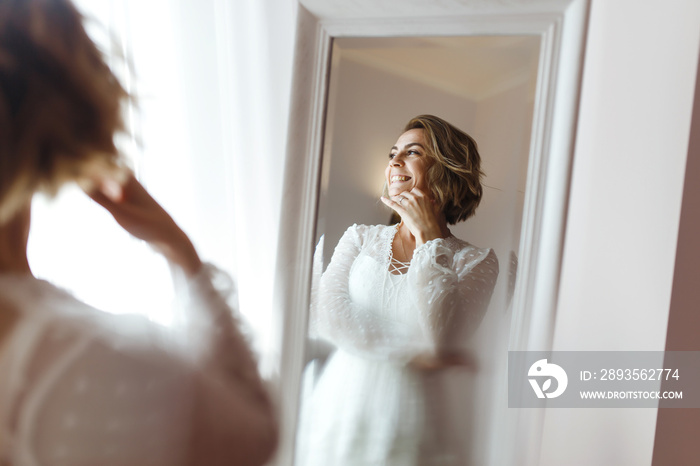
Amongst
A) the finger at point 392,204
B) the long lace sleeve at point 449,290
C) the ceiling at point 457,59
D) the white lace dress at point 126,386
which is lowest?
the white lace dress at point 126,386

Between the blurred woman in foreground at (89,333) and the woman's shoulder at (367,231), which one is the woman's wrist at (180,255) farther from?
the woman's shoulder at (367,231)

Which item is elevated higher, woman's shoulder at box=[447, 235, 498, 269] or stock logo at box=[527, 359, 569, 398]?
woman's shoulder at box=[447, 235, 498, 269]

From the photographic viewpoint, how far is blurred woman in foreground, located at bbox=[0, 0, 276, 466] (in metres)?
0.65

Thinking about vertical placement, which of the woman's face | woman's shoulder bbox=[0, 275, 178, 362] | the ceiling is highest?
the ceiling

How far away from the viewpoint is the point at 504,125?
0.64 m

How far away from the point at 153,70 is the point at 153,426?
0.52 m

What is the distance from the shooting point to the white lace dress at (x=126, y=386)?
648 mm

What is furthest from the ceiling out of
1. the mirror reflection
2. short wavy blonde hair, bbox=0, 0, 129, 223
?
short wavy blonde hair, bbox=0, 0, 129, 223

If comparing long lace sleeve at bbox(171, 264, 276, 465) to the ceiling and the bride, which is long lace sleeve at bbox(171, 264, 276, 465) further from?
the ceiling

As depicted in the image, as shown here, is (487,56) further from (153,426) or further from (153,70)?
(153,426)

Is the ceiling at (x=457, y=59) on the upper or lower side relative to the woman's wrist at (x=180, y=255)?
upper

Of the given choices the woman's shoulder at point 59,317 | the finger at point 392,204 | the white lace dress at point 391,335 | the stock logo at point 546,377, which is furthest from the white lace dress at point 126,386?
the stock logo at point 546,377

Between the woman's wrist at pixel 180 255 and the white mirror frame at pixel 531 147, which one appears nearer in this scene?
the white mirror frame at pixel 531 147

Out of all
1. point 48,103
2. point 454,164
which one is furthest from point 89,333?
point 454,164
